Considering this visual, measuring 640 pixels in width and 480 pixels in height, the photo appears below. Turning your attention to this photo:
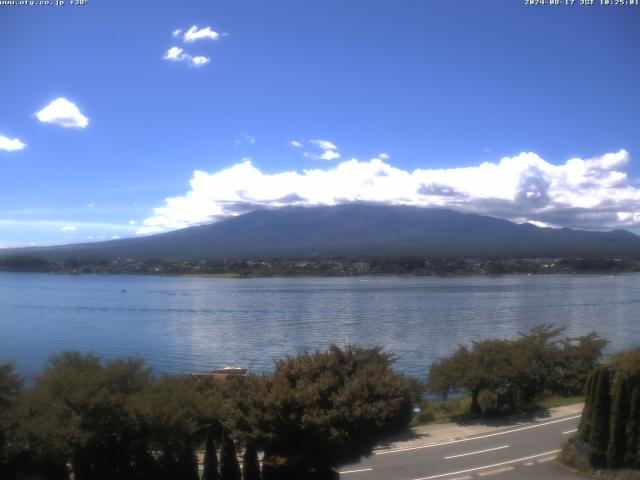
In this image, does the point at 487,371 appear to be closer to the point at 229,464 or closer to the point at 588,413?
the point at 588,413

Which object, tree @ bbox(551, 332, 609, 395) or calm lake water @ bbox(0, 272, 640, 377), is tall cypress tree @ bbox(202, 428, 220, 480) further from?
calm lake water @ bbox(0, 272, 640, 377)

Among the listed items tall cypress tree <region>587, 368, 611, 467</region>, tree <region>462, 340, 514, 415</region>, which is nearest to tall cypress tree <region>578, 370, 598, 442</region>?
tall cypress tree <region>587, 368, 611, 467</region>

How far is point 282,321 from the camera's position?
3856 cm

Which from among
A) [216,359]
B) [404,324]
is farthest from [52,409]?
[404,324]

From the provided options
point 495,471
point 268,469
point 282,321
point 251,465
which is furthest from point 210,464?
A: point 282,321

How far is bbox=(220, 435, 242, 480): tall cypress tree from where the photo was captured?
365 inches

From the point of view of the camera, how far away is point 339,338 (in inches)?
1227

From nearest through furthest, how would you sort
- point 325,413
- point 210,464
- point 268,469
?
point 325,413 < point 268,469 < point 210,464

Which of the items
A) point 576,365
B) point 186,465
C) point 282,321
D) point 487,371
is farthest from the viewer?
point 282,321

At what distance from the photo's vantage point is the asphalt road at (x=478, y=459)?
10531mm

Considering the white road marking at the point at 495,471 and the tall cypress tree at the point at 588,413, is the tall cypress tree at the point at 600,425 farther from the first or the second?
the white road marking at the point at 495,471

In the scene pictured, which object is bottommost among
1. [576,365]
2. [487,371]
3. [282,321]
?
[282,321]

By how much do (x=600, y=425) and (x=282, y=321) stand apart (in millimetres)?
29303

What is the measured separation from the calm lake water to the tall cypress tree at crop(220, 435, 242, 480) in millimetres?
14405
